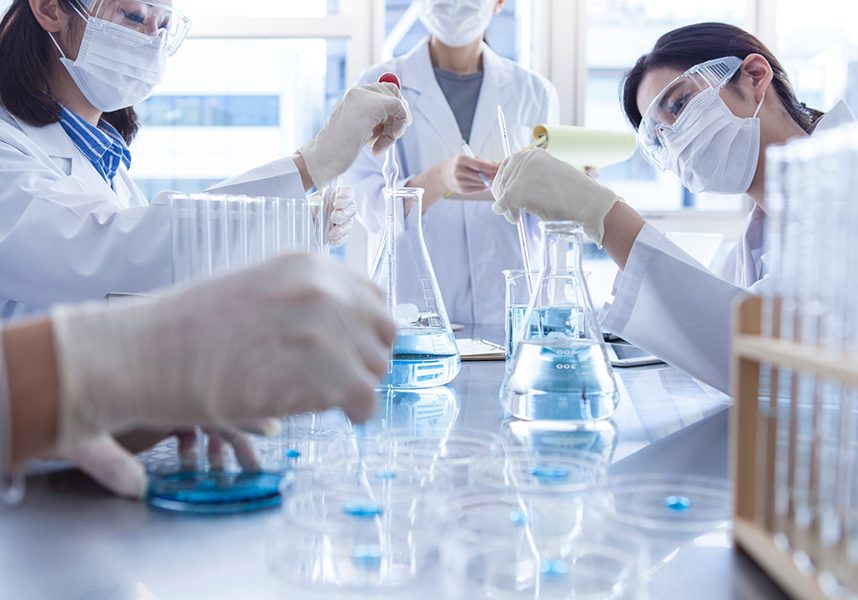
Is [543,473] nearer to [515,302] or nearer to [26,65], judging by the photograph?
[515,302]

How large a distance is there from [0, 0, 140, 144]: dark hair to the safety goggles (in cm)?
121

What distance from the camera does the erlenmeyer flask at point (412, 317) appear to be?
3.76ft

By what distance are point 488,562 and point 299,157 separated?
43.7 inches

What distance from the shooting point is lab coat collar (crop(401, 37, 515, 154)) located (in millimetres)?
2674

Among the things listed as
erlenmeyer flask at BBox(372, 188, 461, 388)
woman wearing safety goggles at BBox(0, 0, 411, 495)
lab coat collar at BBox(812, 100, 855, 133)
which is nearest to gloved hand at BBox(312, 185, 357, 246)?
woman wearing safety goggles at BBox(0, 0, 411, 495)

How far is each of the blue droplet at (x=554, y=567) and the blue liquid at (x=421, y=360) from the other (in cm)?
61

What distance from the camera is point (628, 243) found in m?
1.19

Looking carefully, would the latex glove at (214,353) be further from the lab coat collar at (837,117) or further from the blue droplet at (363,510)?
the lab coat collar at (837,117)

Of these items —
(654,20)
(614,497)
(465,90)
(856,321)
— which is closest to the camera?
(856,321)

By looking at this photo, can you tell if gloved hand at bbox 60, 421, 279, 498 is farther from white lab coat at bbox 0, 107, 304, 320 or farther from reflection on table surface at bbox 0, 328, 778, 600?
white lab coat at bbox 0, 107, 304, 320

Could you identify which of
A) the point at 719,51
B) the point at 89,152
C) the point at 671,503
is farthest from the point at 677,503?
the point at 89,152

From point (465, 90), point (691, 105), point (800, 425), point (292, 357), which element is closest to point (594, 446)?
point (800, 425)

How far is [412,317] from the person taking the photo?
1168mm

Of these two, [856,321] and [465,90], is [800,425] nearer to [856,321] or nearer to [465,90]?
[856,321]
